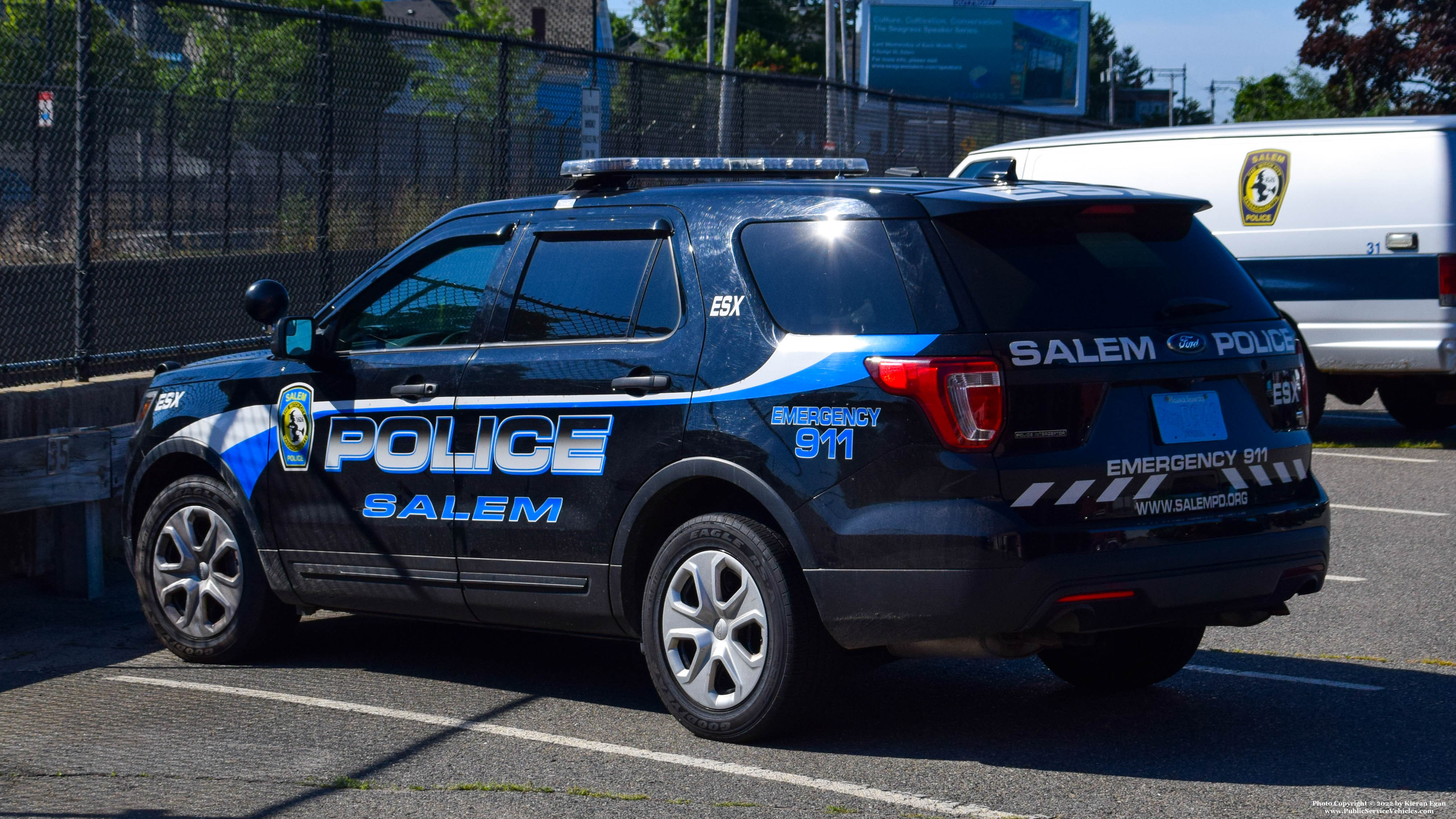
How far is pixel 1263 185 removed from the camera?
1245 cm

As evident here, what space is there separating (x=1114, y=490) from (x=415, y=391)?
2539 mm

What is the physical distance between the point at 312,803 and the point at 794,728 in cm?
147

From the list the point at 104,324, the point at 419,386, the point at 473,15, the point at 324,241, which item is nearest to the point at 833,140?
the point at 324,241

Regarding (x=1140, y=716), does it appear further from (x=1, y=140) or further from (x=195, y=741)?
(x=1, y=140)

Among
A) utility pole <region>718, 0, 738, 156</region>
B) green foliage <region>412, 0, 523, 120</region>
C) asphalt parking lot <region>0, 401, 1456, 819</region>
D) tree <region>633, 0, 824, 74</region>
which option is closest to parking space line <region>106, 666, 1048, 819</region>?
asphalt parking lot <region>0, 401, 1456, 819</region>

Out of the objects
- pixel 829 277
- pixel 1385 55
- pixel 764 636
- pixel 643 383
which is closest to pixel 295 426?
pixel 643 383

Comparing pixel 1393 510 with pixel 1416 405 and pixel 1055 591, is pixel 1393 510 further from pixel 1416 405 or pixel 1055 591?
pixel 1055 591

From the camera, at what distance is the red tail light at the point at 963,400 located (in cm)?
468

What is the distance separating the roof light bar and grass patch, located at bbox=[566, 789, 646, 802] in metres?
2.14

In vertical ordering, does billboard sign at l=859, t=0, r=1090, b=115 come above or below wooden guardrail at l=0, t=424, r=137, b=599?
above

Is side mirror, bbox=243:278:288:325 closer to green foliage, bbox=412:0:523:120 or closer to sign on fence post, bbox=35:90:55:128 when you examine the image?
sign on fence post, bbox=35:90:55:128

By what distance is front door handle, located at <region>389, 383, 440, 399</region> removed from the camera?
5895mm

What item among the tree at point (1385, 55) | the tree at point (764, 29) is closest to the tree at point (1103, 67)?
the tree at point (764, 29)

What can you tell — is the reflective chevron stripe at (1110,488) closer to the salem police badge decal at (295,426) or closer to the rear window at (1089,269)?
the rear window at (1089,269)
